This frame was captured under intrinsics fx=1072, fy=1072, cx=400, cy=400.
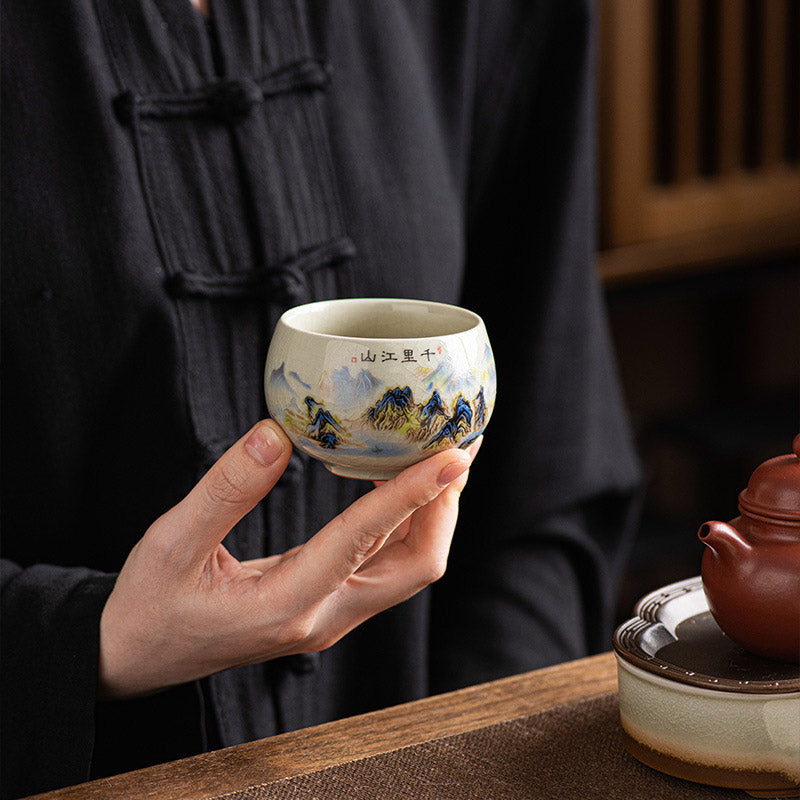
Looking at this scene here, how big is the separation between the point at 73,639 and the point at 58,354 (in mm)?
242

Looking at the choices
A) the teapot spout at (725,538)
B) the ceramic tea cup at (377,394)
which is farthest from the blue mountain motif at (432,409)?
the teapot spout at (725,538)

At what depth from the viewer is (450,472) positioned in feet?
2.16

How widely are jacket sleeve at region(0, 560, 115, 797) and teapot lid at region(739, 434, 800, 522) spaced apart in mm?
438

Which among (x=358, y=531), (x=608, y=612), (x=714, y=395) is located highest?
(x=358, y=531)

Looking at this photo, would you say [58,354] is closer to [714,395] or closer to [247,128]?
[247,128]


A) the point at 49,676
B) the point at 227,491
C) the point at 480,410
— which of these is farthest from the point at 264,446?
the point at 49,676

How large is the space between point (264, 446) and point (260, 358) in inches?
10.6

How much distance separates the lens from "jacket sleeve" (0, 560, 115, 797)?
74cm

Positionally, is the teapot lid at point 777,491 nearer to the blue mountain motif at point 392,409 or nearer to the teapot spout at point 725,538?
the teapot spout at point 725,538

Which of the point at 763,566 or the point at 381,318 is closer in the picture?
the point at 763,566

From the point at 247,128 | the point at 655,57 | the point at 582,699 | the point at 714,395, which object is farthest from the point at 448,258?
the point at 714,395

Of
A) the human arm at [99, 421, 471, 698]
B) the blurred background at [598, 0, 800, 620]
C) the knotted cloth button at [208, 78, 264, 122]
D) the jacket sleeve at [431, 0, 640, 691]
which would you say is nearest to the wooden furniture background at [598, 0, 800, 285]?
the blurred background at [598, 0, 800, 620]

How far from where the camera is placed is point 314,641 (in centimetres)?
78

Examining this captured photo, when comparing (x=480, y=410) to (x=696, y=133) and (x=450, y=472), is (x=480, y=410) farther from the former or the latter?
(x=696, y=133)
